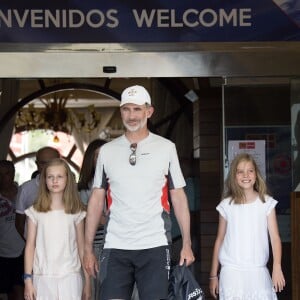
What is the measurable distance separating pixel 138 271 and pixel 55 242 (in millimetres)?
709

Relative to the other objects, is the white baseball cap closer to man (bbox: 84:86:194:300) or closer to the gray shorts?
man (bbox: 84:86:194:300)

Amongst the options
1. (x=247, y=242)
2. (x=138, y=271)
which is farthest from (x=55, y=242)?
(x=247, y=242)

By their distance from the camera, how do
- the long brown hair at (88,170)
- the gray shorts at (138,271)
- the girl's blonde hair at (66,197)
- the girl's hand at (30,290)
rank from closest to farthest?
the gray shorts at (138,271)
the girl's hand at (30,290)
the girl's blonde hair at (66,197)
the long brown hair at (88,170)

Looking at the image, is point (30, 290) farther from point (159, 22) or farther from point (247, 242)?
point (159, 22)

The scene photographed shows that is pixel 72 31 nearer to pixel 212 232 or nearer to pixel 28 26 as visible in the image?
pixel 28 26

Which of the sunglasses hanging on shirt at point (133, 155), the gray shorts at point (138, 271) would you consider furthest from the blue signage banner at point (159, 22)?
the gray shorts at point (138, 271)

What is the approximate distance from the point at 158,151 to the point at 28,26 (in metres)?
1.95

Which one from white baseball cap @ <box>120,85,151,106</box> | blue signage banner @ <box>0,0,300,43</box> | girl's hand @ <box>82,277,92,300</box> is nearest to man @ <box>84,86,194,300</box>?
white baseball cap @ <box>120,85,151,106</box>

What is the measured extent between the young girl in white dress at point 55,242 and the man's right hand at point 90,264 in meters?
0.27

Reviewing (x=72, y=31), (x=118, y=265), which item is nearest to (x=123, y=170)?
(x=118, y=265)

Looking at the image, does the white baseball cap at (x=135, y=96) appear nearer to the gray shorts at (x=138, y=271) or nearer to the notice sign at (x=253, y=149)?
the gray shorts at (x=138, y=271)

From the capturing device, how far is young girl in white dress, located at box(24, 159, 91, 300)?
5312 millimetres

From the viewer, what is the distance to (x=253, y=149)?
267 inches

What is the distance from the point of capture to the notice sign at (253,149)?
22.0ft
